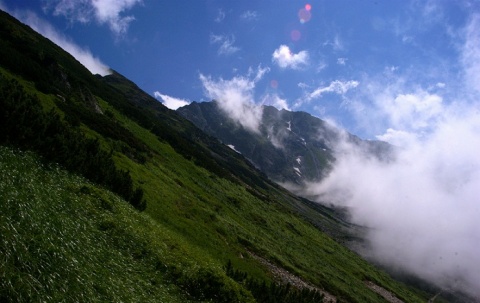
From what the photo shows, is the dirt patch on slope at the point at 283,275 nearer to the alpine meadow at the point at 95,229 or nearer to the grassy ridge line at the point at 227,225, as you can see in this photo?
the alpine meadow at the point at 95,229

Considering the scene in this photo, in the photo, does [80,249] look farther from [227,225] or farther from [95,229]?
[227,225]

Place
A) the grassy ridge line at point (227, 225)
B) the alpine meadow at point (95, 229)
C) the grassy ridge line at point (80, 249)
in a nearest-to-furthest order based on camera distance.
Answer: the grassy ridge line at point (80, 249) → the alpine meadow at point (95, 229) → the grassy ridge line at point (227, 225)

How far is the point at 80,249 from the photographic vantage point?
1895cm

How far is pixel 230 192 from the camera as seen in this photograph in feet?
279

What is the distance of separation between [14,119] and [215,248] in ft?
82.5

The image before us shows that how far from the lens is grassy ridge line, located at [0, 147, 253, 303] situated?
1510 cm

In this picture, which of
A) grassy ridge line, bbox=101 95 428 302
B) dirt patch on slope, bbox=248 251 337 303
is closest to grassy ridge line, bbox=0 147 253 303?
grassy ridge line, bbox=101 95 428 302

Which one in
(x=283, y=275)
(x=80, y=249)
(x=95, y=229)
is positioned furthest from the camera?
(x=283, y=275)

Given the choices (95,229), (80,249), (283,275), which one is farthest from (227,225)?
(80,249)

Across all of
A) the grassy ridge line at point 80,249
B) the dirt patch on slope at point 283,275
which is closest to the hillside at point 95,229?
the grassy ridge line at point 80,249

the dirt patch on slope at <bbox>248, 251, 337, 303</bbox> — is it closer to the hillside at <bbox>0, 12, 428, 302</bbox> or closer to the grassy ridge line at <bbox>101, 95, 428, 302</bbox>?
the hillside at <bbox>0, 12, 428, 302</bbox>

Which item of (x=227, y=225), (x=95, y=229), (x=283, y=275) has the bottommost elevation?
(x=95, y=229)

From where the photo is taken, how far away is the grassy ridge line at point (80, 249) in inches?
595

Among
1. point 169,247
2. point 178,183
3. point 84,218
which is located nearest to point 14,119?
point 84,218
